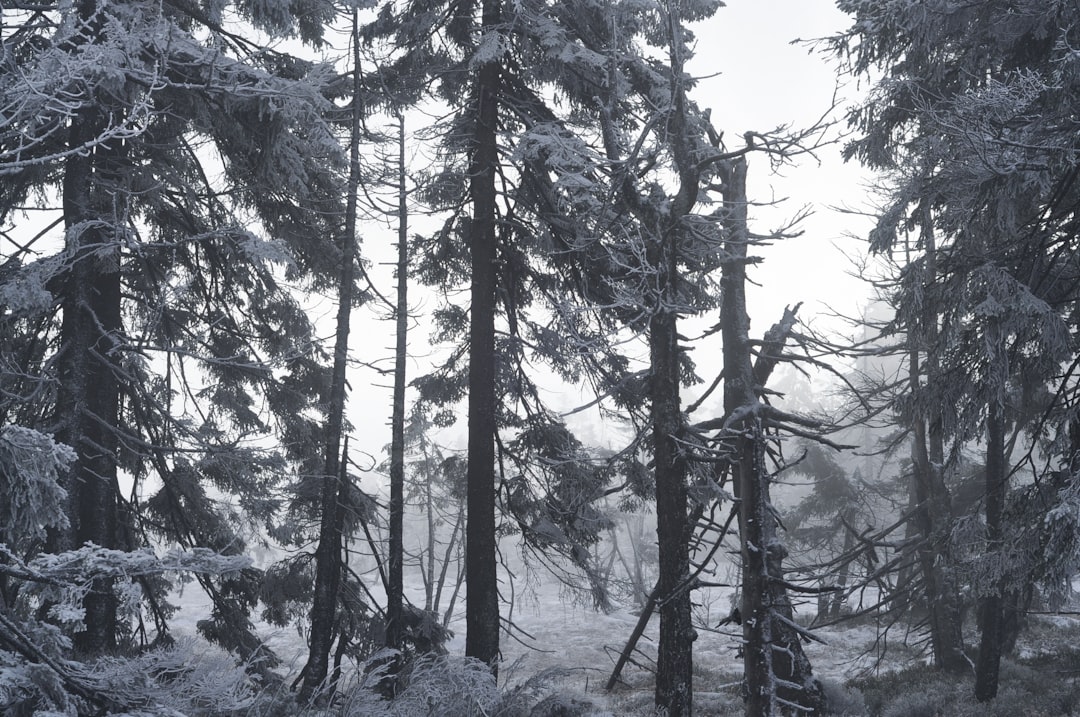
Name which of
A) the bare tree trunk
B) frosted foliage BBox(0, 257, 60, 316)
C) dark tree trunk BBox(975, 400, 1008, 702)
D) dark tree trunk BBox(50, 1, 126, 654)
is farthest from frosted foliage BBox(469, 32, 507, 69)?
dark tree trunk BBox(975, 400, 1008, 702)

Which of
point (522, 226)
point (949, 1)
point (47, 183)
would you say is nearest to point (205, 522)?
point (47, 183)

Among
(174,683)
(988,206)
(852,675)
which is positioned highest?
(988,206)

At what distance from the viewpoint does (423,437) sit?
2230 cm

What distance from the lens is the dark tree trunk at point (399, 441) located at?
10.9 m

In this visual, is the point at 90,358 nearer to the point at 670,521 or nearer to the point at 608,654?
the point at 670,521

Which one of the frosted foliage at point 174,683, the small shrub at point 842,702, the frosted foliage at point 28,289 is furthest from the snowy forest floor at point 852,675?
the frosted foliage at point 28,289

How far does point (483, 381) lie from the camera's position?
9.94 m

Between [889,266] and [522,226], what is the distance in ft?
23.5

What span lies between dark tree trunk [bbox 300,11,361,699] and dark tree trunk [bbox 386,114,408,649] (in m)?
0.89

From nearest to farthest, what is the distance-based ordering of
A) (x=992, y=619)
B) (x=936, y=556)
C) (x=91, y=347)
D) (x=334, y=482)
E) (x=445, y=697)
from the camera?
(x=445, y=697) → (x=91, y=347) → (x=334, y=482) → (x=992, y=619) → (x=936, y=556)

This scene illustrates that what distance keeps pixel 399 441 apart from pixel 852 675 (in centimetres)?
1321

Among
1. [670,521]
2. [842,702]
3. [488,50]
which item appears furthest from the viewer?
[842,702]

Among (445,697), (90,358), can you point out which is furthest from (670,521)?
(90,358)

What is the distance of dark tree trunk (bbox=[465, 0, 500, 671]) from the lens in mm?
9242
